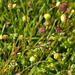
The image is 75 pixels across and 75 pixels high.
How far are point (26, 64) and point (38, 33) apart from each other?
0.92 ft

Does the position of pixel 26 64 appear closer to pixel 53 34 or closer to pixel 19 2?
pixel 53 34

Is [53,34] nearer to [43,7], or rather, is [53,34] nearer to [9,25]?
[43,7]

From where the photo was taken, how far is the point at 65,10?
1655mm

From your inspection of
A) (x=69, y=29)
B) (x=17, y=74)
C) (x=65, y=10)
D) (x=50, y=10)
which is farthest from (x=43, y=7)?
(x=17, y=74)

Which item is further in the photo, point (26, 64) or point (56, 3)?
point (56, 3)

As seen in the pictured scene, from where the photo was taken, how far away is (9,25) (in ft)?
5.73

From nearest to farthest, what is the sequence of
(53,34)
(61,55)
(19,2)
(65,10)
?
1. (61,55)
2. (53,34)
3. (65,10)
4. (19,2)

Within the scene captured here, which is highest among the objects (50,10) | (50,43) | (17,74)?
(50,10)

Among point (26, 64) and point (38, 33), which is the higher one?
point (38, 33)

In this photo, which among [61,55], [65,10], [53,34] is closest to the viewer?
[61,55]

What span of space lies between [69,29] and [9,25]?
0.50 meters

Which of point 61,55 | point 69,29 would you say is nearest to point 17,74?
point 61,55

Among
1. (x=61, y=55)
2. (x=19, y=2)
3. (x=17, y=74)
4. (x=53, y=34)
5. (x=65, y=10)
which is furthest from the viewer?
(x=19, y=2)

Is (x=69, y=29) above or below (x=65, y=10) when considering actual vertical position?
below
